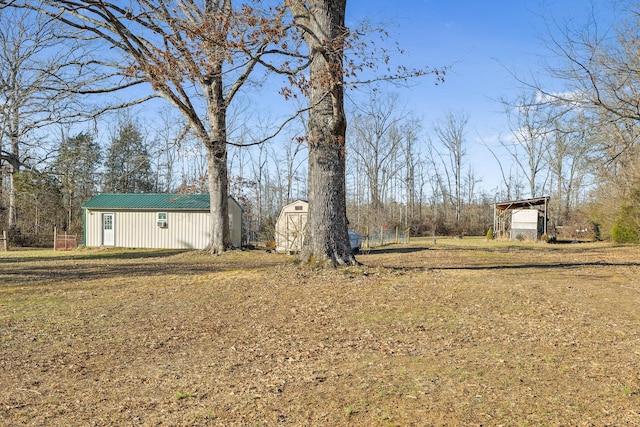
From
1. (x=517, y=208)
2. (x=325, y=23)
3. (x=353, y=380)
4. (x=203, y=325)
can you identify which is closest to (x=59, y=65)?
(x=325, y=23)

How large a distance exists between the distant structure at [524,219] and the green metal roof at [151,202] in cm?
2078

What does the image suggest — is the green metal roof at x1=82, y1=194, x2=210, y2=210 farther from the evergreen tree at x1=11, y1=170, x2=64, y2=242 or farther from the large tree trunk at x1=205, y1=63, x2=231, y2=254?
the large tree trunk at x1=205, y1=63, x2=231, y2=254

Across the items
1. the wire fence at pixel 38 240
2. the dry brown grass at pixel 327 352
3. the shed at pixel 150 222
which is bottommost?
the dry brown grass at pixel 327 352

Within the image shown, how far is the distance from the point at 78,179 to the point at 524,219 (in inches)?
1196

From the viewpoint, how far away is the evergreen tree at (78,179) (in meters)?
30.7

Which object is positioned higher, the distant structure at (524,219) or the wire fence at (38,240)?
the distant structure at (524,219)

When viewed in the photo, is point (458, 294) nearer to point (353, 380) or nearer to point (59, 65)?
point (353, 380)

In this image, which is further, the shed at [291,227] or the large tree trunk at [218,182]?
the shed at [291,227]

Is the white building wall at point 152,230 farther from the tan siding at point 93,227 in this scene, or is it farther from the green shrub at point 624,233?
the green shrub at point 624,233

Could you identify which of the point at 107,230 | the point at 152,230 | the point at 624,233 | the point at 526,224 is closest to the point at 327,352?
the point at 152,230

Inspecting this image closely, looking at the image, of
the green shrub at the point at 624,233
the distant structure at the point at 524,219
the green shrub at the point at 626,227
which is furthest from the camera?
the distant structure at the point at 524,219

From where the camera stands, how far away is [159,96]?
52.7ft

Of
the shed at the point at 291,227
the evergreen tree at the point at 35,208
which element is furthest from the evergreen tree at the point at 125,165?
the shed at the point at 291,227

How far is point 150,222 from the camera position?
81.5ft
